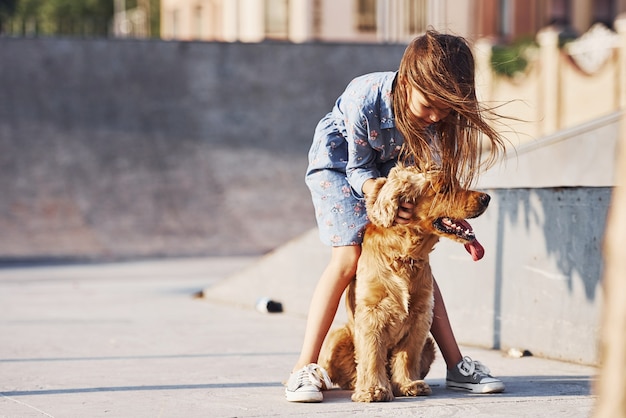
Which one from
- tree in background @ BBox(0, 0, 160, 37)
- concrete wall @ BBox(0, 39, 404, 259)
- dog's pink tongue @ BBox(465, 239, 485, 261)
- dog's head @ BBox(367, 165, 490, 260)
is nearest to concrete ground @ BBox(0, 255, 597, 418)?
dog's pink tongue @ BBox(465, 239, 485, 261)

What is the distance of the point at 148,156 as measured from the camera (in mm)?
15156

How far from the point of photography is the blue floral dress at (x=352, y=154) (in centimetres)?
439

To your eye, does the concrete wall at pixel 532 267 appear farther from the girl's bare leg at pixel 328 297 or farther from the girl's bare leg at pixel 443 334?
the girl's bare leg at pixel 328 297

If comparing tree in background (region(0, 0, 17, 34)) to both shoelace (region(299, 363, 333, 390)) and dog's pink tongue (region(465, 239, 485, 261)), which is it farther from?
dog's pink tongue (region(465, 239, 485, 261))

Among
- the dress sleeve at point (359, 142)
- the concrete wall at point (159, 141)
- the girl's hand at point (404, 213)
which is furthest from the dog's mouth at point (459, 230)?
the concrete wall at point (159, 141)

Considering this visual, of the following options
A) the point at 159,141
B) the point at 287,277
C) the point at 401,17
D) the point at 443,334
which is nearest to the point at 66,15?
the point at 401,17

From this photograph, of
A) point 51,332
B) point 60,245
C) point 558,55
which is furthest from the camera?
point 558,55

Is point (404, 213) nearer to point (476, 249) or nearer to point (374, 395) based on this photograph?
point (476, 249)

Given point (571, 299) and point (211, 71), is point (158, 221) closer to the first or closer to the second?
point (211, 71)

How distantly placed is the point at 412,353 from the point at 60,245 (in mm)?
9861

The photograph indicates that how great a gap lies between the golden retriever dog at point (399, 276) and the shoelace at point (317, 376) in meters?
0.13

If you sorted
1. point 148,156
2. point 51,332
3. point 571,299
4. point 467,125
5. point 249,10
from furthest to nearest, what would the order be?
1. point 249,10
2. point 148,156
3. point 51,332
4. point 571,299
5. point 467,125

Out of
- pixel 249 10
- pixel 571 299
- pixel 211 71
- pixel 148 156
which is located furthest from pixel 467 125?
pixel 249 10

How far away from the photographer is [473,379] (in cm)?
461
